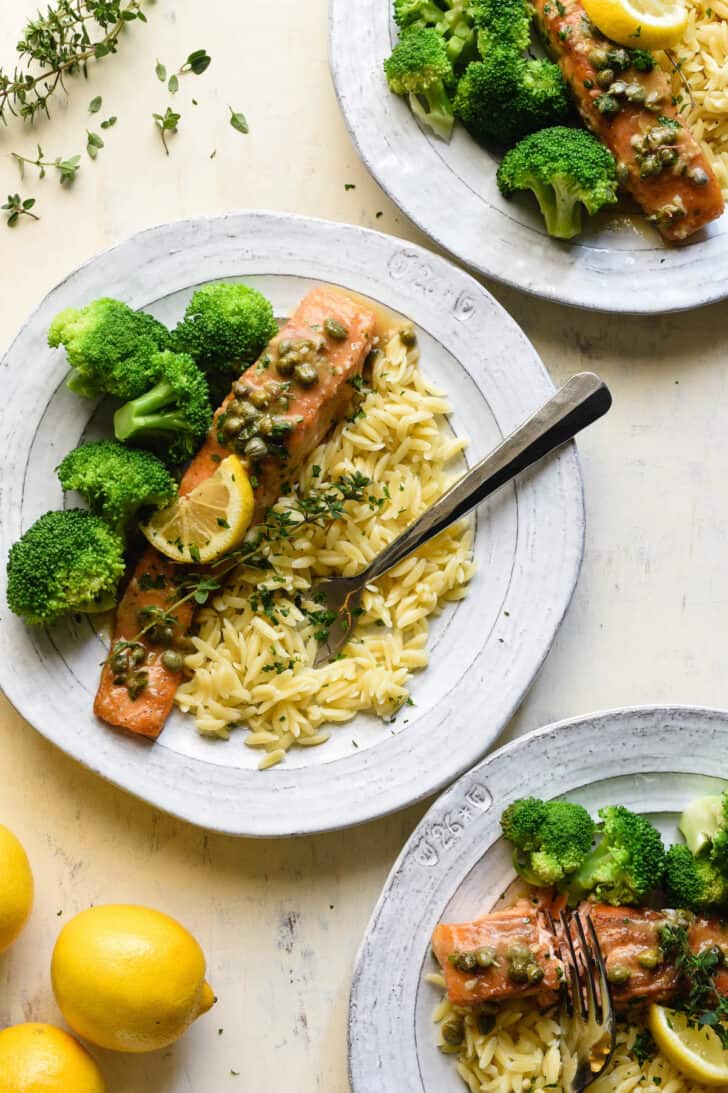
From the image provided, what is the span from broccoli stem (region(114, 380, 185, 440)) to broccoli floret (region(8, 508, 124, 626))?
13.8 inches

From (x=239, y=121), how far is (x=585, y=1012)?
141 inches

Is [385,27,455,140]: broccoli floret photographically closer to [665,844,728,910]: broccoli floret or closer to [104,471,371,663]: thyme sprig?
[104,471,371,663]: thyme sprig

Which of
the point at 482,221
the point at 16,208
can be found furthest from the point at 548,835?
the point at 16,208

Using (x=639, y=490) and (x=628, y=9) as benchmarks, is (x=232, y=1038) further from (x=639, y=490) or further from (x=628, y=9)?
(x=628, y=9)

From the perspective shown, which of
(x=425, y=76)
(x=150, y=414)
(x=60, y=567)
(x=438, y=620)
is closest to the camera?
(x=60, y=567)

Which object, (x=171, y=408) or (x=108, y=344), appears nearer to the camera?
(x=108, y=344)

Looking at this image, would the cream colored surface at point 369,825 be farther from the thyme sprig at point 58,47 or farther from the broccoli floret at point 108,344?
the broccoli floret at point 108,344

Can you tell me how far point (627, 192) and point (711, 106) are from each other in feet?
1.44

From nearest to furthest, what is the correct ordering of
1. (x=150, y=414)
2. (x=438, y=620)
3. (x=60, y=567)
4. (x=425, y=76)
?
(x=60, y=567) < (x=150, y=414) < (x=425, y=76) < (x=438, y=620)

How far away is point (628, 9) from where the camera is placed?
4.23 m

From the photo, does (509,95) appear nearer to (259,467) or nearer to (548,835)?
(259,467)

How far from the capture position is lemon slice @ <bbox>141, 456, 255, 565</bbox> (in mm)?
4168

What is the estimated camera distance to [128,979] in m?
3.99

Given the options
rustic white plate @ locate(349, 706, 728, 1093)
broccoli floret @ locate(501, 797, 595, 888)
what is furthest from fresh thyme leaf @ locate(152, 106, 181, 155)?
broccoli floret @ locate(501, 797, 595, 888)
